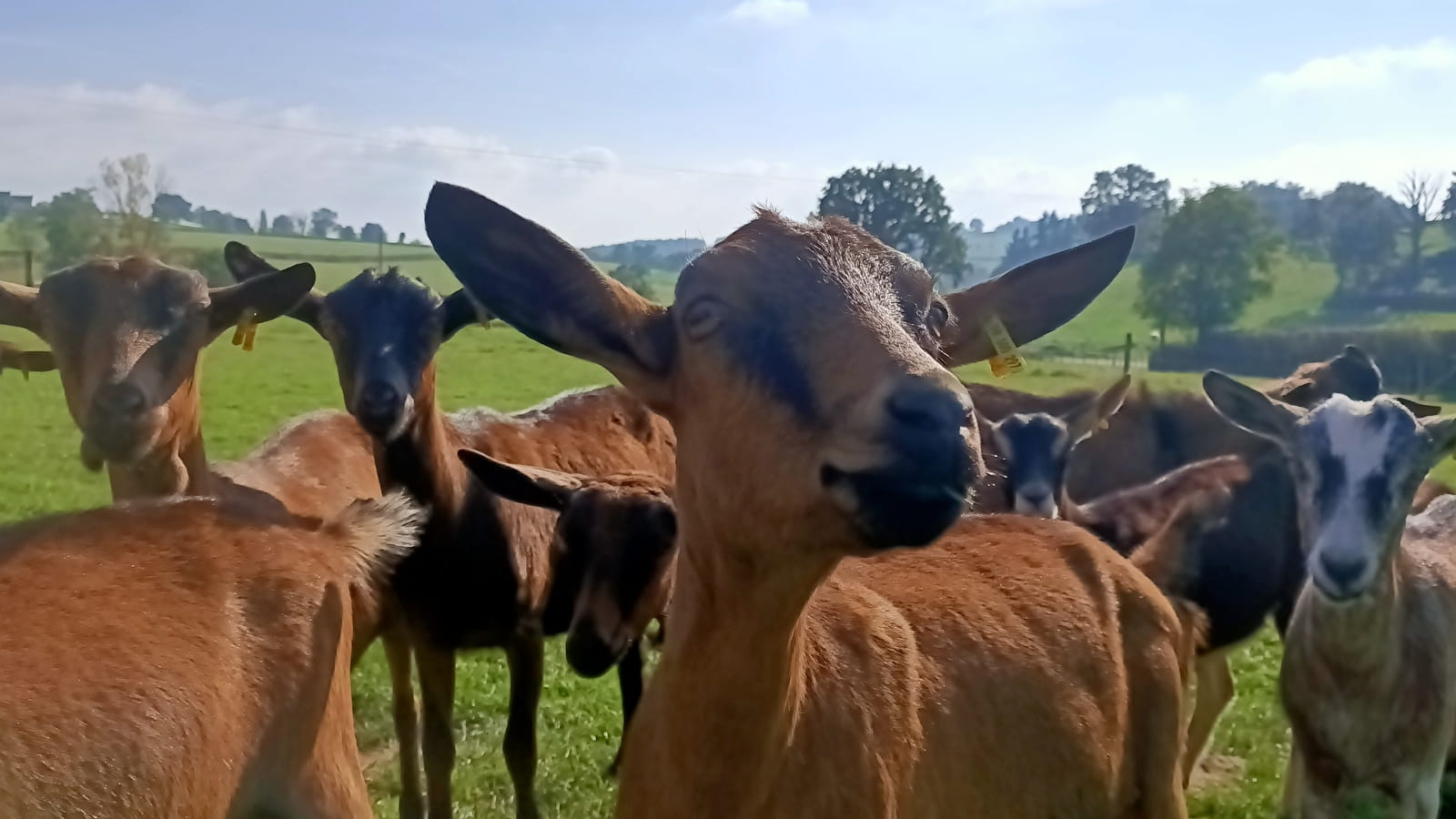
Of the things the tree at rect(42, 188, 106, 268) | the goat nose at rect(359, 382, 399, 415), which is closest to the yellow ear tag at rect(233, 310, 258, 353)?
the goat nose at rect(359, 382, 399, 415)

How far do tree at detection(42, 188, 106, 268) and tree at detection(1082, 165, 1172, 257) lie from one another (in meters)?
37.0

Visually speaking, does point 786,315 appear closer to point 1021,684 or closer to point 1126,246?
point 1126,246

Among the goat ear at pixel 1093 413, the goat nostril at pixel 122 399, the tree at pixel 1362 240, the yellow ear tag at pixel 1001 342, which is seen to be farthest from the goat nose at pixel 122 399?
the tree at pixel 1362 240

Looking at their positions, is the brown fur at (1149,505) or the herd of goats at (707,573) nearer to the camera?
the herd of goats at (707,573)

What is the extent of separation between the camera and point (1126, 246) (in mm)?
3668

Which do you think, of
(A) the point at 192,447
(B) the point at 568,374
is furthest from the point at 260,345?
(A) the point at 192,447

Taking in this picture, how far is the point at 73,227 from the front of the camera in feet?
84.4

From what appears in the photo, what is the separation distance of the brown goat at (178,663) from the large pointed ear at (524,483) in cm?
135

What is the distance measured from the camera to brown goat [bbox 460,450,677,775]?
503 centimetres

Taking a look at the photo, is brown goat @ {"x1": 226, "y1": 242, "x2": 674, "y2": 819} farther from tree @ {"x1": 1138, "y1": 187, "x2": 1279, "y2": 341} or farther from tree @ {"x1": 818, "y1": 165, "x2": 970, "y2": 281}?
tree @ {"x1": 1138, "y1": 187, "x2": 1279, "y2": 341}

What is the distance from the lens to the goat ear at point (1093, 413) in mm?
9898

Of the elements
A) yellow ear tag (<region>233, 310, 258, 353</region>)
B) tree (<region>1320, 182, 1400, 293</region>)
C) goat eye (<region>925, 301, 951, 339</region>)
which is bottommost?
yellow ear tag (<region>233, 310, 258, 353</region>)

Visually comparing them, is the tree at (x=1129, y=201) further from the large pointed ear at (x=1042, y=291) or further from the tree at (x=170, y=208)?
the large pointed ear at (x=1042, y=291)

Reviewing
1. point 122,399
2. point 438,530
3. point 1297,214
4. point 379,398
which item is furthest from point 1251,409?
point 1297,214
